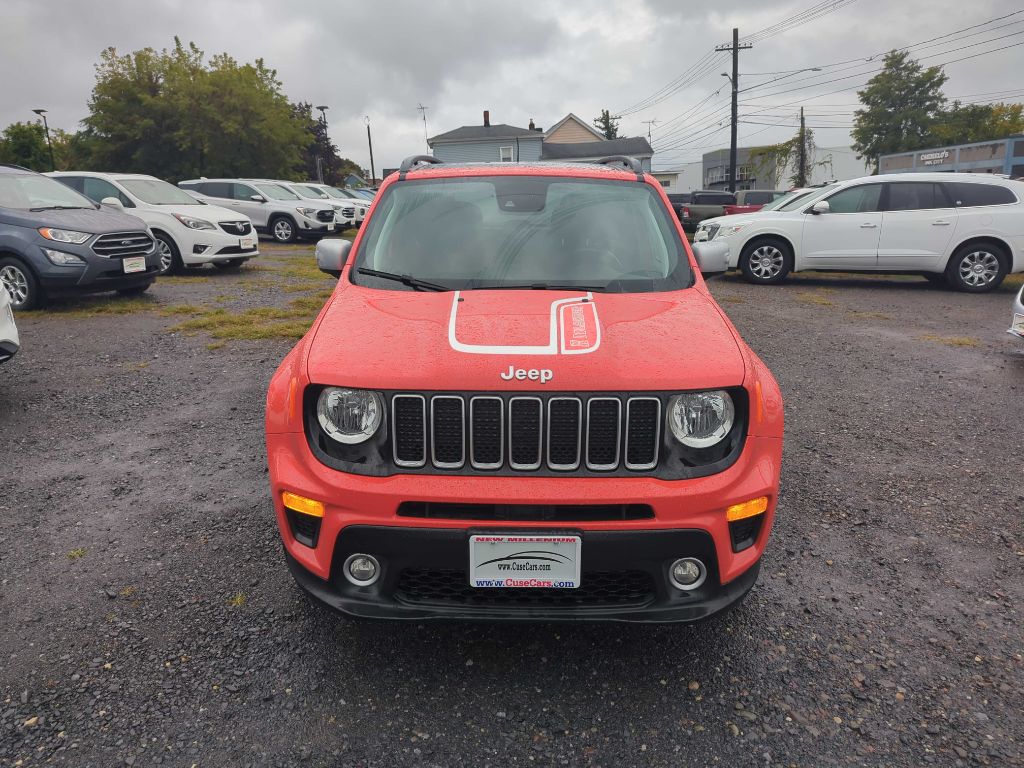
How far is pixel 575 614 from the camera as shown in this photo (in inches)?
87.6

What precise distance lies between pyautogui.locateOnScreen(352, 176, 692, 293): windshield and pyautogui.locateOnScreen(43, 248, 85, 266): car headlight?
6.84 metres

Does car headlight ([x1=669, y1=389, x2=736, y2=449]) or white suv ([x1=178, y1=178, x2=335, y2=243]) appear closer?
car headlight ([x1=669, y1=389, x2=736, y2=449])

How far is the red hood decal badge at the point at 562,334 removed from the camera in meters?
2.31

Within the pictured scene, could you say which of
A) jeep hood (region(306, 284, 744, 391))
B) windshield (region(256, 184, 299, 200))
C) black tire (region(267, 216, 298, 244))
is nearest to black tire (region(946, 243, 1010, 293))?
jeep hood (region(306, 284, 744, 391))

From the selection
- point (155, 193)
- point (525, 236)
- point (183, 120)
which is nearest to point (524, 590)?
point (525, 236)

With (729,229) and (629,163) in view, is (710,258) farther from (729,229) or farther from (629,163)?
(729,229)

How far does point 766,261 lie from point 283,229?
1318cm

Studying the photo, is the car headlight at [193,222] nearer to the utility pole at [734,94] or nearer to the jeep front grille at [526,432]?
the jeep front grille at [526,432]

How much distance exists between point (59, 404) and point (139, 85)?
35359mm

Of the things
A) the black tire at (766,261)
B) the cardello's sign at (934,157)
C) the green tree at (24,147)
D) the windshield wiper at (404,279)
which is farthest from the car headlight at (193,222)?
the green tree at (24,147)

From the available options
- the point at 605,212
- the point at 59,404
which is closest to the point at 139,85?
the point at 59,404

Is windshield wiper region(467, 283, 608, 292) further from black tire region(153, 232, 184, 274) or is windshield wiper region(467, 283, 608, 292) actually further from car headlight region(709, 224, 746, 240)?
black tire region(153, 232, 184, 274)

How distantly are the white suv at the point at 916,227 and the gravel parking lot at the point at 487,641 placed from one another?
22.1ft

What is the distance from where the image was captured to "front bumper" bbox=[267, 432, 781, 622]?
2152mm
